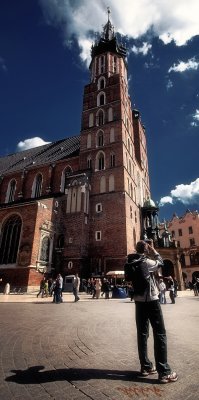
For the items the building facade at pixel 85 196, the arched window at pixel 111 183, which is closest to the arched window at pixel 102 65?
the building facade at pixel 85 196

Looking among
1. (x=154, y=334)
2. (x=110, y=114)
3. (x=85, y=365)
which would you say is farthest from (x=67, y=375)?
(x=110, y=114)

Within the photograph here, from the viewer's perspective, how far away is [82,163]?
33188 millimetres

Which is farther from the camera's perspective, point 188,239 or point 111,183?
point 188,239

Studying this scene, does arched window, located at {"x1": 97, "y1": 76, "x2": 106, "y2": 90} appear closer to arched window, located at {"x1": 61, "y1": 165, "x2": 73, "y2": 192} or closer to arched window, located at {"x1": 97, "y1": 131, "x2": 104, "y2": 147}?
arched window, located at {"x1": 97, "y1": 131, "x2": 104, "y2": 147}

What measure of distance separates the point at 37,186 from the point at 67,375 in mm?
35141

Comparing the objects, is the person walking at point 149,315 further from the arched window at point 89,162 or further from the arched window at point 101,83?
the arched window at point 101,83

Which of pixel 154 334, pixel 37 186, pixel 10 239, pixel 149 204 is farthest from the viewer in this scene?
pixel 37 186

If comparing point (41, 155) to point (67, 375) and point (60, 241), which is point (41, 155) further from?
point (67, 375)

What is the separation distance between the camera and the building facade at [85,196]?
79.9ft

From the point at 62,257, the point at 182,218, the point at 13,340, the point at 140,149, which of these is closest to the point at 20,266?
the point at 62,257

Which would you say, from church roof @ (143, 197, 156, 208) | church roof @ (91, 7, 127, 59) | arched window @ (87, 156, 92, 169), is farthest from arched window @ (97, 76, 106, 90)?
church roof @ (143, 197, 156, 208)

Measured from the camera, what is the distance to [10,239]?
81.4ft

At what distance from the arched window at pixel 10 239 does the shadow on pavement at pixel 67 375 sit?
2214 centimetres

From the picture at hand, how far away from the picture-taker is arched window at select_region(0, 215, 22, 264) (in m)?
24.2
